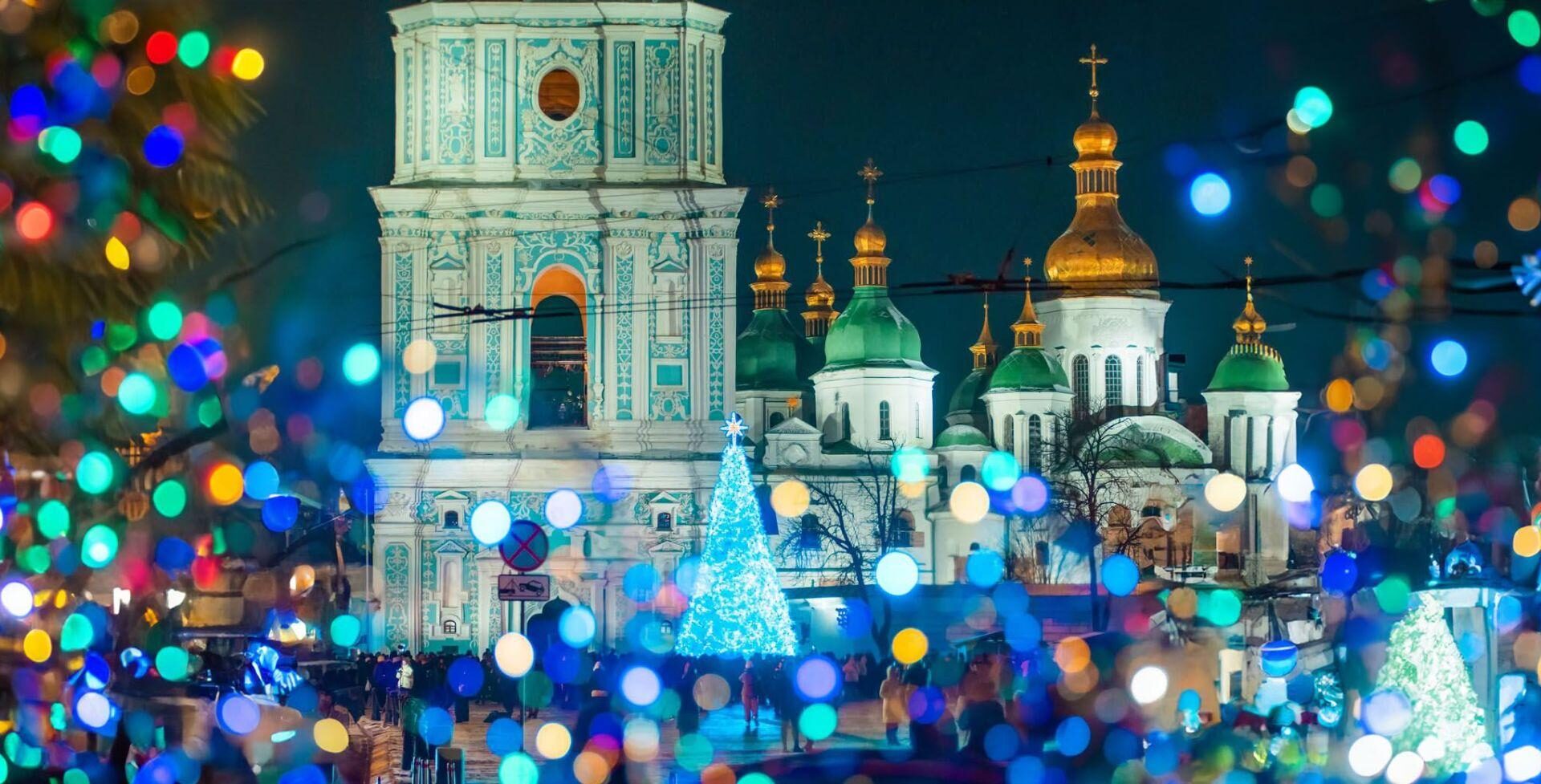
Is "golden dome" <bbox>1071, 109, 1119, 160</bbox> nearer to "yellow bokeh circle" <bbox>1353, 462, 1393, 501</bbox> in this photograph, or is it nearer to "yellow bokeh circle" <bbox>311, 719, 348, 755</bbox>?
"yellow bokeh circle" <bbox>1353, 462, 1393, 501</bbox>

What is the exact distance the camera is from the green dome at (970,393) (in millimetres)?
66312

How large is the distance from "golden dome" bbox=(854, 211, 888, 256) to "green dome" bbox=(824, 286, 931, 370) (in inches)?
36.5

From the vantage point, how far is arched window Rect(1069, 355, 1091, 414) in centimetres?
6338

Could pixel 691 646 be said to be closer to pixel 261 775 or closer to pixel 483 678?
pixel 483 678

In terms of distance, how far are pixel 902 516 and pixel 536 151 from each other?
A: 21.4 meters

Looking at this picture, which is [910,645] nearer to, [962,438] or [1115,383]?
[962,438]

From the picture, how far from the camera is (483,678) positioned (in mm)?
31594

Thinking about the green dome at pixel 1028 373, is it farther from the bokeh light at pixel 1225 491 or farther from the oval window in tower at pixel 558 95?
the oval window in tower at pixel 558 95

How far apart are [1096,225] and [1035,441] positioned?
5.09 metres

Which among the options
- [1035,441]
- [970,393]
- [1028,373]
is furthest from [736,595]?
[970,393]

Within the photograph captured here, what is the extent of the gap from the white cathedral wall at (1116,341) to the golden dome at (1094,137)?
3819mm

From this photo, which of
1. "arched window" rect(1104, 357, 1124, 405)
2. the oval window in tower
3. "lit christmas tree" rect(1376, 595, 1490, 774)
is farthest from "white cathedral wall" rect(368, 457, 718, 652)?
"arched window" rect(1104, 357, 1124, 405)

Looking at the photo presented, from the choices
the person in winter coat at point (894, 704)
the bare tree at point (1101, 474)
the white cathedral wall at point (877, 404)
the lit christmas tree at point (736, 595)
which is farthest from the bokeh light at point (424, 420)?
the white cathedral wall at point (877, 404)

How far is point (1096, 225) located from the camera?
61750 mm
